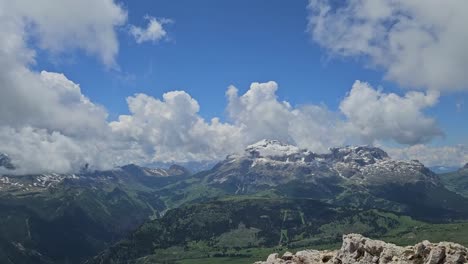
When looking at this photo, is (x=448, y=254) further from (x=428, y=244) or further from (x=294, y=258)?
(x=294, y=258)

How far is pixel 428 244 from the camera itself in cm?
6219

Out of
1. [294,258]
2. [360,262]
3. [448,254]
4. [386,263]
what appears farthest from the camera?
[294,258]

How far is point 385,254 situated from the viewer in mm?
64625

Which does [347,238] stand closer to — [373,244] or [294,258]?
[373,244]

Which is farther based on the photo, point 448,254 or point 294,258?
point 294,258

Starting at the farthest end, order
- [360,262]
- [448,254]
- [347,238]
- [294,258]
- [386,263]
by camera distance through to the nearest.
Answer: [294,258] < [347,238] < [360,262] < [386,263] < [448,254]

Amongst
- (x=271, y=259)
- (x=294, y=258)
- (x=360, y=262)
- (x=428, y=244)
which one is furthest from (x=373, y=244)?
(x=271, y=259)

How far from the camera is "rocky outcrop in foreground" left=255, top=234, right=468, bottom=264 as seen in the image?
58.8 m

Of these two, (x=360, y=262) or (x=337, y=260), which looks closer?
(x=360, y=262)

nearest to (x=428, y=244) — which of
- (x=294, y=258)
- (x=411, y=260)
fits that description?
(x=411, y=260)

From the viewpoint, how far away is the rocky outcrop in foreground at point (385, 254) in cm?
5875

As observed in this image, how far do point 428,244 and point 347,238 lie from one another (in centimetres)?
1263

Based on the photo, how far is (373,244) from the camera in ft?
224

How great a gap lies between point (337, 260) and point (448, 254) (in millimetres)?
17519
